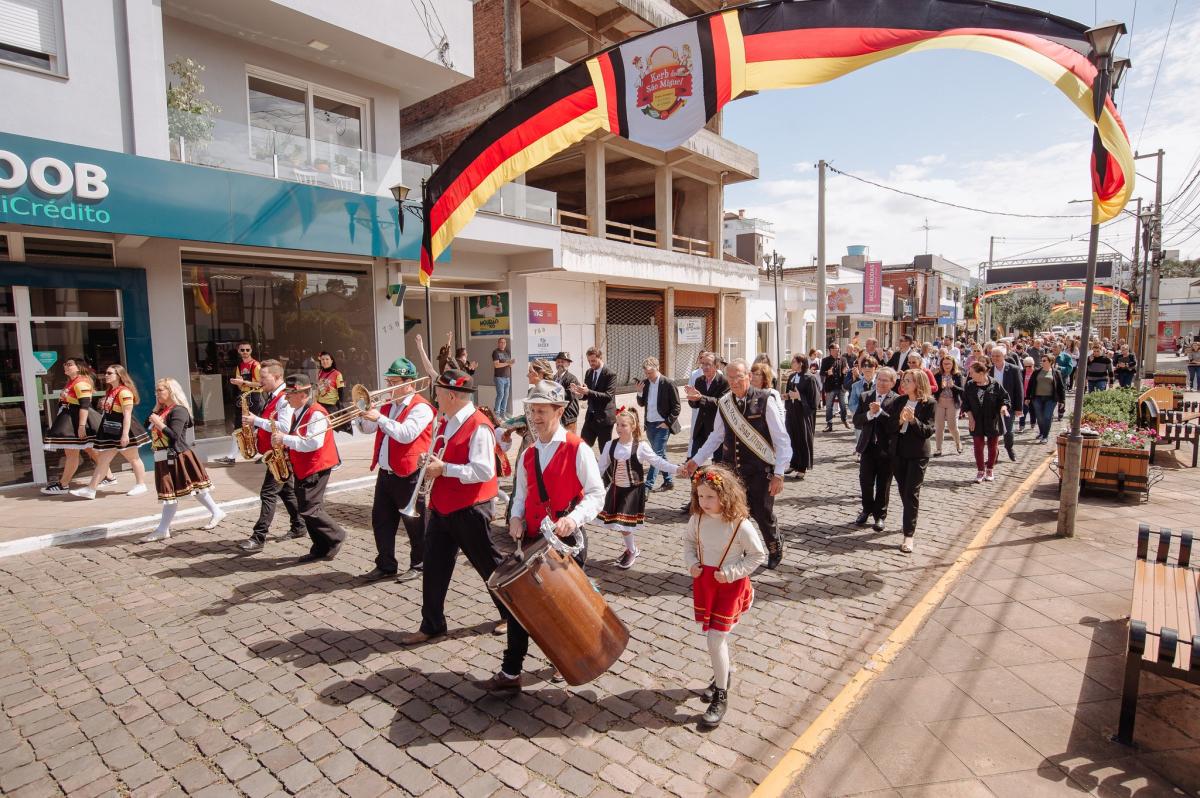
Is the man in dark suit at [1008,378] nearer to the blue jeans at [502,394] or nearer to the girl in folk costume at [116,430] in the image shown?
the blue jeans at [502,394]

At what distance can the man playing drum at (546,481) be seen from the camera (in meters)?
3.69

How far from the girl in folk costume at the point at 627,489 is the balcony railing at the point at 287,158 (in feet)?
26.2

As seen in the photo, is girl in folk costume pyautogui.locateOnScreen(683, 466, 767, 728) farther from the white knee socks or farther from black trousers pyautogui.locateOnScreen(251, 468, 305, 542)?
black trousers pyautogui.locateOnScreen(251, 468, 305, 542)

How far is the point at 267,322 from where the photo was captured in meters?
11.5

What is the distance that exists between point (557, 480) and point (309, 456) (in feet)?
10.8

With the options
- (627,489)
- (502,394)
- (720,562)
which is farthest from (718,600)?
(502,394)

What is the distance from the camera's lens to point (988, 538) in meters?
6.66

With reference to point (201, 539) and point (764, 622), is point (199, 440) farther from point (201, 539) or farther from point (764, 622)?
point (764, 622)

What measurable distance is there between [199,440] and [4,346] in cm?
278

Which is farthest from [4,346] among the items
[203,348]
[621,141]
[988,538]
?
[621,141]

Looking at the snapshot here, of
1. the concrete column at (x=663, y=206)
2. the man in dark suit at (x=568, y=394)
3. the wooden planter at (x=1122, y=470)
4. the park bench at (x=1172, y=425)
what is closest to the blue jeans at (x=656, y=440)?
the man in dark suit at (x=568, y=394)

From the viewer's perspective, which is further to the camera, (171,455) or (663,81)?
(171,455)

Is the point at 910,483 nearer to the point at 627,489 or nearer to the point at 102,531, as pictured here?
the point at 627,489

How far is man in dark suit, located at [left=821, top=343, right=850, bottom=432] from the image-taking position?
44.2ft
